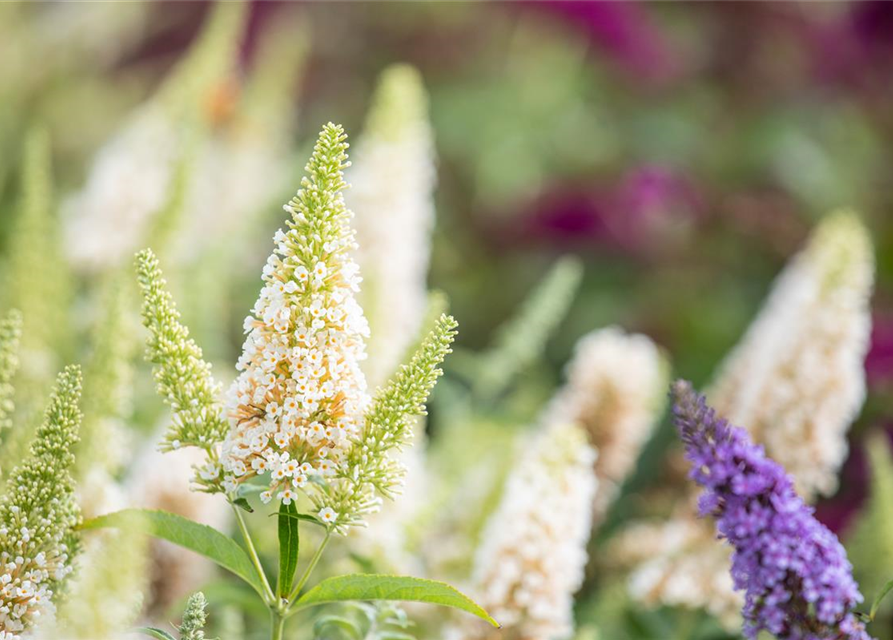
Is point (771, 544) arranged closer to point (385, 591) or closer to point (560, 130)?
point (385, 591)

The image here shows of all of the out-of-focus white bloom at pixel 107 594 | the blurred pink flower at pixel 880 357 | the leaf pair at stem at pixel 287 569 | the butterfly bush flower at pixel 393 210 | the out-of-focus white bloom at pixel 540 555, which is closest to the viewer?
the out-of-focus white bloom at pixel 107 594

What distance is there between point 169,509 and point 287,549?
0.48 m

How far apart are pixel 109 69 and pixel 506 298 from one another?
1.25 meters

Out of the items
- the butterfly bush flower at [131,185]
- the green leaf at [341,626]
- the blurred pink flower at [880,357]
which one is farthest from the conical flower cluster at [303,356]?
the blurred pink flower at [880,357]

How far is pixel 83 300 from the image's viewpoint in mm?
1506

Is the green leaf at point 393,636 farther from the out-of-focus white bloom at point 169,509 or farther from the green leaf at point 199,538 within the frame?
the out-of-focus white bloom at point 169,509

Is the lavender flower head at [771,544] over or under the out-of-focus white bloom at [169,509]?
under

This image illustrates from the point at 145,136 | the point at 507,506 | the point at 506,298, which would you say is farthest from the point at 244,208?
the point at 507,506

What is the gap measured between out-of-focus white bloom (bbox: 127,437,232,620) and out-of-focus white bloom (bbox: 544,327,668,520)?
47cm

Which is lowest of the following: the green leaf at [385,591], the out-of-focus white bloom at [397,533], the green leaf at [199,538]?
the green leaf at [385,591]

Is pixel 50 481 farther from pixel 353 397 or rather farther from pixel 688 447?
pixel 688 447

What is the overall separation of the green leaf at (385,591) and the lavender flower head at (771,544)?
0.53ft

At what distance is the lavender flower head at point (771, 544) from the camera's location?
610mm

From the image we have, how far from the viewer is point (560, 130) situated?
255 cm
